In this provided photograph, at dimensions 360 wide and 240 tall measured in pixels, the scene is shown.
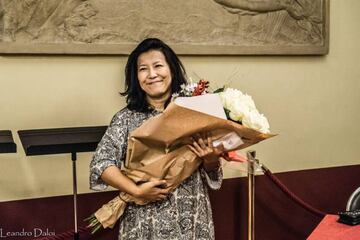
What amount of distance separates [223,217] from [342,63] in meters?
1.40

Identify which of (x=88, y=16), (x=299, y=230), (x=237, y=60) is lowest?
(x=299, y=230)

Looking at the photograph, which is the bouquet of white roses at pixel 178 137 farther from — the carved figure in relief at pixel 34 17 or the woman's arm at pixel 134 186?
the carved figure in relief at pixel 34 17

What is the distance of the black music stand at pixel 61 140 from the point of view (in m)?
2.07

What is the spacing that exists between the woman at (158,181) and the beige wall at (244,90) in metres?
0.51

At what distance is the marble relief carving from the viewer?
2.50m

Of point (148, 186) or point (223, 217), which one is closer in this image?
point (148, 186)

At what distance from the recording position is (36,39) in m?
2.51

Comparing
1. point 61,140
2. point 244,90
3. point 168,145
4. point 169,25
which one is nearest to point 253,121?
point 168,145

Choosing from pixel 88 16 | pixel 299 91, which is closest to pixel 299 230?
pixel 299 91

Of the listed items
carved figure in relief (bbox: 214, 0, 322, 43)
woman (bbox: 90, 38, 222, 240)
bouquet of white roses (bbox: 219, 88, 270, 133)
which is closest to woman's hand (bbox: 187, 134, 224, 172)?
woman (bbox: 90, 38, 222, 240)

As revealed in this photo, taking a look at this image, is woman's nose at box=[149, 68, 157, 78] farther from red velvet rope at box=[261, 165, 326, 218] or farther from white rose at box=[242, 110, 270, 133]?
red velvet rope at box=[261, 165, 326, 218]

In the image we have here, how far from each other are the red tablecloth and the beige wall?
0.88 metres

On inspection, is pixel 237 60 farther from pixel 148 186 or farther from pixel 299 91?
pixel 148 186

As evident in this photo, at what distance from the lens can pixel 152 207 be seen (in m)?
2.11
